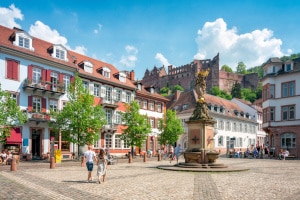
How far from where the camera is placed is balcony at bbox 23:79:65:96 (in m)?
32.7

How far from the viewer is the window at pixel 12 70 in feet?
103

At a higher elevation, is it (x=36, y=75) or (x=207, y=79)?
(x=207, y=79)

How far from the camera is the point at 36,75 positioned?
34094mm

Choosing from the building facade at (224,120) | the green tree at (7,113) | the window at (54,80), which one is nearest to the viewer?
the green tree at (7,113)

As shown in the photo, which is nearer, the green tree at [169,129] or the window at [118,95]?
the window at [118,95]

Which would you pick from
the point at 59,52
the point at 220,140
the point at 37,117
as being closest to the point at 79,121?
the point at 37,117

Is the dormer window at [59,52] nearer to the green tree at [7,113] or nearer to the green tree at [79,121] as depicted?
the green tree at [79,121]

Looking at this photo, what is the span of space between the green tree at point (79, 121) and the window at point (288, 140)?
81.4 ft

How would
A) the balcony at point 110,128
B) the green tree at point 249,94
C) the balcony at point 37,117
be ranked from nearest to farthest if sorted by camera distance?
the balcony at point 37,117
the balcony at point 110,128
the green tree at point 249,94

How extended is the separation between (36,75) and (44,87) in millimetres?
1507

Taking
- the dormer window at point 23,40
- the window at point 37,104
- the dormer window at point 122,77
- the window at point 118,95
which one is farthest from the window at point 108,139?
the dormer window at point 23,40

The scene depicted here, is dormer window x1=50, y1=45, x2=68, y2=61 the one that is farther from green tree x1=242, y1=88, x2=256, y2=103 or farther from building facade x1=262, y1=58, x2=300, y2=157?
green tree x1=242, y1=88, x2=256, y2=103

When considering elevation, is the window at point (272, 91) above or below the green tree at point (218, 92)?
below

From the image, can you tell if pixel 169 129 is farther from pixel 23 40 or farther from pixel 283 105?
pixel 23 40
